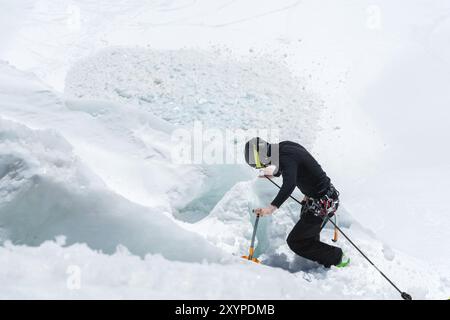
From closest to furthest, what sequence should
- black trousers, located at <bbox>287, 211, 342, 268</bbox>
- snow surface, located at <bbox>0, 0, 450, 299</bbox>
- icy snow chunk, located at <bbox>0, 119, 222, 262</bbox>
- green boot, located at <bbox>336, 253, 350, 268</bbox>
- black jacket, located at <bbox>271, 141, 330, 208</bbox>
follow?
snow surface, located at <bbox>0, 0, 450, 299</bbox> < icy snow chunk, located at <bbox>0, 119, 222, 262</bbox> < black jacket, located at <bbox>271, 141, 330, 208</bbox> < black trousers, located at <bbox>287, 211, 342, 268</bbox> < green boot, located at <bbox>336, 253, 350, 268</bbox>

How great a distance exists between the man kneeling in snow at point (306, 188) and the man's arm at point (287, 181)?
15 millimetres

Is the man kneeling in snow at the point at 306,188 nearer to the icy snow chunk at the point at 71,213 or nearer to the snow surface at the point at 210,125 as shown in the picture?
the snow surface at the point at 210,125

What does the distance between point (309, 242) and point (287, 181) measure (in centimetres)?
69

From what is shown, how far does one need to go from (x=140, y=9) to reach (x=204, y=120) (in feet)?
22.4

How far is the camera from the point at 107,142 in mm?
4883

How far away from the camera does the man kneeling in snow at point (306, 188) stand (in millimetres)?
3569

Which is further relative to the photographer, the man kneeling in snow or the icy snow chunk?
the man kneeling in snow

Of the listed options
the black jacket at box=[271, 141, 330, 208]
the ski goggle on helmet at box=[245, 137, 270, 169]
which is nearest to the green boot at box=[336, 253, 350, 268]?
the black jacket at box=[271, 141, 330, 208]

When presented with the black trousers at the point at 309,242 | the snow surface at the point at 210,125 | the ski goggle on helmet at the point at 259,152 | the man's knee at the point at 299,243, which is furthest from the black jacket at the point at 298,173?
the snow surface at the point at 210,125

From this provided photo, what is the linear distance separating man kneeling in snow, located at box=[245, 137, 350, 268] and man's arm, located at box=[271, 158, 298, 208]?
1 cm

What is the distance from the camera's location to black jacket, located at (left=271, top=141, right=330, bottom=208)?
344 cm

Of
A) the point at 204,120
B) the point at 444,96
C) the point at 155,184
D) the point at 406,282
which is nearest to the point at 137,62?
the point at 204,120

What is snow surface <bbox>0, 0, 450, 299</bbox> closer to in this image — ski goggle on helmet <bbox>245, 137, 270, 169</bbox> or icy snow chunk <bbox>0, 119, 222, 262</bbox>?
icy snow chunk <bbox>0, 119, 222, 262</bbox>

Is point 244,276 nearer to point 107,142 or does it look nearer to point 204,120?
point 107,142
